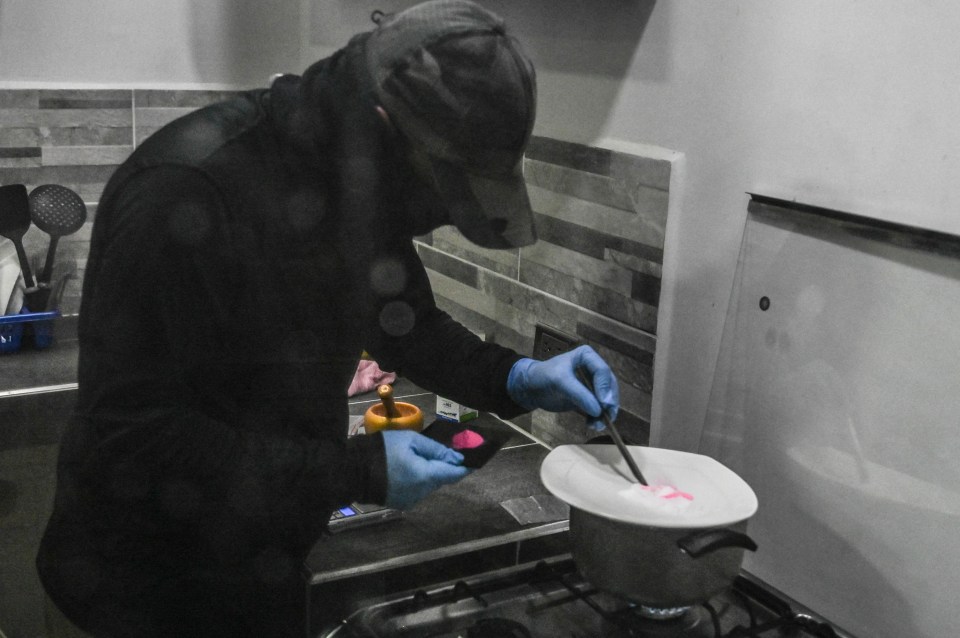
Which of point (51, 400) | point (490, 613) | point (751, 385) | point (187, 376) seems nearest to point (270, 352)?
point (187, 376)

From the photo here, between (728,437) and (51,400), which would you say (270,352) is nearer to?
(51,400)

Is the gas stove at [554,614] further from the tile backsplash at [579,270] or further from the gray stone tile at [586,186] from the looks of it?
the gray stone tile at [586,186]

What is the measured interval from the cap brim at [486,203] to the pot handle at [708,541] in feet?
0.96

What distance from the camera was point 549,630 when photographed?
0.94m

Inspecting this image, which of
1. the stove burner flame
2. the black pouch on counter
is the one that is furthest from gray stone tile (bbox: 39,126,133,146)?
the stove burner flame

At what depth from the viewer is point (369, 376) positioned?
1.00 meters

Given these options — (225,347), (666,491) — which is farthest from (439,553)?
(225,347)

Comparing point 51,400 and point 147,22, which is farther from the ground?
point 147,22

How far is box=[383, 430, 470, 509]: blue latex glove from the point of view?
836 mm

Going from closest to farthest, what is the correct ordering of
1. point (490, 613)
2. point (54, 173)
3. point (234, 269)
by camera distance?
point (234, 269), point (54, 173), point (490, 613)

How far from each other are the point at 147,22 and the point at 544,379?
0.49 m

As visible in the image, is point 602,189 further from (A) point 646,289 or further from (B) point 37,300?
(B) point 37,300

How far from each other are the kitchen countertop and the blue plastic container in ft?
0.94

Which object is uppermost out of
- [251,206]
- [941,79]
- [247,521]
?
[941,79]
